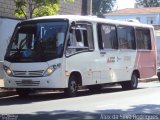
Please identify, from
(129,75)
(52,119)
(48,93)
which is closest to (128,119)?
(52,119)

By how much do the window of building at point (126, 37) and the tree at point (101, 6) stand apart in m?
65.5

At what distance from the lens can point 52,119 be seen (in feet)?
38.4

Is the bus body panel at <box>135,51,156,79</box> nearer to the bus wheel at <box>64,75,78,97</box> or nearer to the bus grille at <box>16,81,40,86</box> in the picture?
the bus wheel at <box>64,75,78,97</box>

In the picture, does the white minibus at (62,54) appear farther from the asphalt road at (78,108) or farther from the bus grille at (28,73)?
the asphalt road at (78,108)

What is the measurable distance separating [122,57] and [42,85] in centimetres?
574

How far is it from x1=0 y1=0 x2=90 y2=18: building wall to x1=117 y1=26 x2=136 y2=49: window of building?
6.00 metres

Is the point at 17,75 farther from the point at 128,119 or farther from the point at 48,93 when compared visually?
the point at 128,119

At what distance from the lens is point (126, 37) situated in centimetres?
2242

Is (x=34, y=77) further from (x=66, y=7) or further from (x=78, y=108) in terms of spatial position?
(x=66, y=7)

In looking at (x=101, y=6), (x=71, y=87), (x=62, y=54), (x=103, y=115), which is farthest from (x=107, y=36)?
(x=101, y=6)

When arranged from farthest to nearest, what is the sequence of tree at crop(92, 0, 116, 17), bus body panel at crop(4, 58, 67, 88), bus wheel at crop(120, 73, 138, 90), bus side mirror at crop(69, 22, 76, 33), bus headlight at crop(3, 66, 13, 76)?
tree at crop(92, 0, 116, 17)
bus wheel at crop(120, 73, 138, 90)
bus side mirror at crop(69, 22, 76, 33)
bus headlight at crop(3, 66, 13, 76)
bus body panel at crop(4, 58, 67, 88)

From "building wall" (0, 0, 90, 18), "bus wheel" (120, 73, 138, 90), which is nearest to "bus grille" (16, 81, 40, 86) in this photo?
"bus wheel" (120, 73, 138, 90)

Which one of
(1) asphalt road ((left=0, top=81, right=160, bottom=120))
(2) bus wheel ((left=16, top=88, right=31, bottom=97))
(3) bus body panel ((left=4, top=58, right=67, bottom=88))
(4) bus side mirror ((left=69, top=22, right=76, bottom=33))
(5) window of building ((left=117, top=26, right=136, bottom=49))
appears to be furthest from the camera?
(5) window of building ((left=117, top=26, right=136, bottom=49))

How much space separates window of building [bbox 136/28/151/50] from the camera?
77.1ft
